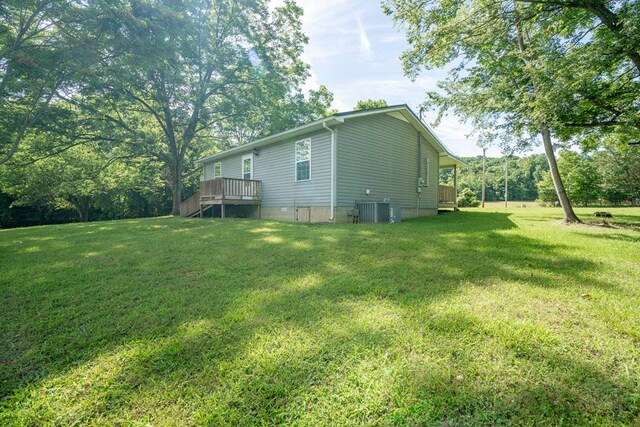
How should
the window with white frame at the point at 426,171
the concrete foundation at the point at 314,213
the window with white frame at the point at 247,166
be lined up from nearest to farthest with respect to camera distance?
the concrete foundation at the point at 314,213 → the window with white frame at the point at 426,171 → the window with white frame at the point at 247,166

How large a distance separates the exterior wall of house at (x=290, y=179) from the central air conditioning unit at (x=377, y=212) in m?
1.42

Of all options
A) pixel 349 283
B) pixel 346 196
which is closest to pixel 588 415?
pixel 349 283

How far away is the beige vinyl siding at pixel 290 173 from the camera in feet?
36.0

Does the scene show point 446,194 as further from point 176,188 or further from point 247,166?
point 176,188

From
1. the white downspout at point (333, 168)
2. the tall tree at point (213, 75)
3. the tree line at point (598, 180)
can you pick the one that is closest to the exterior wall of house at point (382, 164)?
the white downspout at point (333, 168)

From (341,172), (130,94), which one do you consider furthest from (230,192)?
(130,94)

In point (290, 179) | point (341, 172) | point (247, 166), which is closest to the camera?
point (341, 172)

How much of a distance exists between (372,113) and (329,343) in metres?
10.6

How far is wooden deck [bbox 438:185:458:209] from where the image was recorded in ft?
55.1

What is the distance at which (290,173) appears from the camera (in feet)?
41.3

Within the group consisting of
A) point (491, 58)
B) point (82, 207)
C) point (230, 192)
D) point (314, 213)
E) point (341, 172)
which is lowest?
point (314, 213)

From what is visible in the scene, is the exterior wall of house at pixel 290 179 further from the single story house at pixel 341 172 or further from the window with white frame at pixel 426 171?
the window with white frame at pixel 426 171

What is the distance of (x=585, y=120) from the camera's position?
911 centimetres

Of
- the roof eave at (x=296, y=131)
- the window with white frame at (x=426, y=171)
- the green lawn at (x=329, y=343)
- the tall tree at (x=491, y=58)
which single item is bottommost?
the green lawn at (x=329, y=343)
